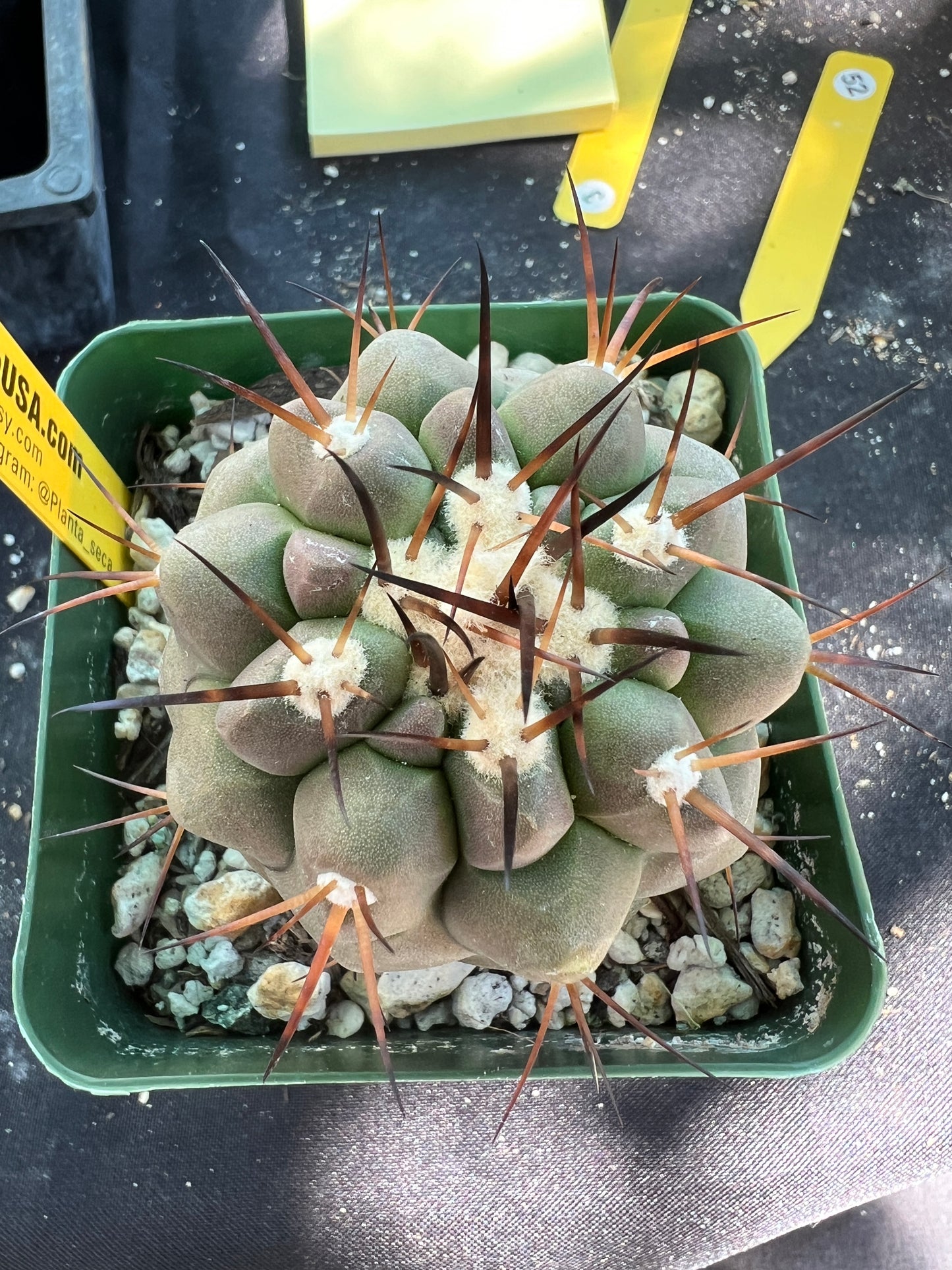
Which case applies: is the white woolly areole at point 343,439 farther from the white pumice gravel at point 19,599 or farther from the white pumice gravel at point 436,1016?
the white pumice gravel at point 19,599

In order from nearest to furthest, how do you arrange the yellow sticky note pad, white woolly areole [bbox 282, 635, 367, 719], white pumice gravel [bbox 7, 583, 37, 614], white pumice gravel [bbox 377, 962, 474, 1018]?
white woolly areole [bbox 282, 635, 367, 719] → white pumice gravel [bbox 377, 962, 474, 1018] → white pumice gravel [bbox 7, 583, 37, 614] → the yellow sticky note pad

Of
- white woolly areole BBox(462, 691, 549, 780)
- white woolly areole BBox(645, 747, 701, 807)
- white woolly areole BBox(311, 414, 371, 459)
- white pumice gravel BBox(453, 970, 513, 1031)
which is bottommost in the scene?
white pumice gravel BBox(453, 970, 513, 1031)

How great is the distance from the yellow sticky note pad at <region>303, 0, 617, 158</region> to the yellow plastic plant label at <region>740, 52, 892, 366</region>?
21 cm

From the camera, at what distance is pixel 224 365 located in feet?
2.54

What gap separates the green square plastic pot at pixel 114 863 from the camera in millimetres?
610

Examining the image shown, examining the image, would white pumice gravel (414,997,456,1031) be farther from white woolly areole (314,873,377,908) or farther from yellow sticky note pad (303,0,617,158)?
yellow sticky note pad (303,0,617,158)

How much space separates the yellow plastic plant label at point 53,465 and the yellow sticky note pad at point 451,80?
497 mm

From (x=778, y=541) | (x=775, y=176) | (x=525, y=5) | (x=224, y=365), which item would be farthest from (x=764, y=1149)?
(x=525, y=5)

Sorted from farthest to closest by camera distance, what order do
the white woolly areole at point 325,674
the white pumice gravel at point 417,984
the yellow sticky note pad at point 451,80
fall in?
1. the yellow sticky note pad at point 451,80
2. the white pumice gravel at point 417,984
3. the white woolly areole at point 325,674

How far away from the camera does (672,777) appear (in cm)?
39

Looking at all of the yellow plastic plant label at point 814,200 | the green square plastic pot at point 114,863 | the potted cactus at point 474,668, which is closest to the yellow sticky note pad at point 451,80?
the yellow plastic plant label at point 814,200

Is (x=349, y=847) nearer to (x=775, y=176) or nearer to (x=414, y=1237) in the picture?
(x=414, y=1237)

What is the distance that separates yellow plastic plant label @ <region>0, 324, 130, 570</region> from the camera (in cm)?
56

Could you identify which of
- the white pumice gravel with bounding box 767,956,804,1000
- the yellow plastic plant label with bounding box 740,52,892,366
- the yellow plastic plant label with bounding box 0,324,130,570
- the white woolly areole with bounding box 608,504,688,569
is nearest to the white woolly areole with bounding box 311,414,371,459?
the white woolly areole with bounding box 608,504,688,569
